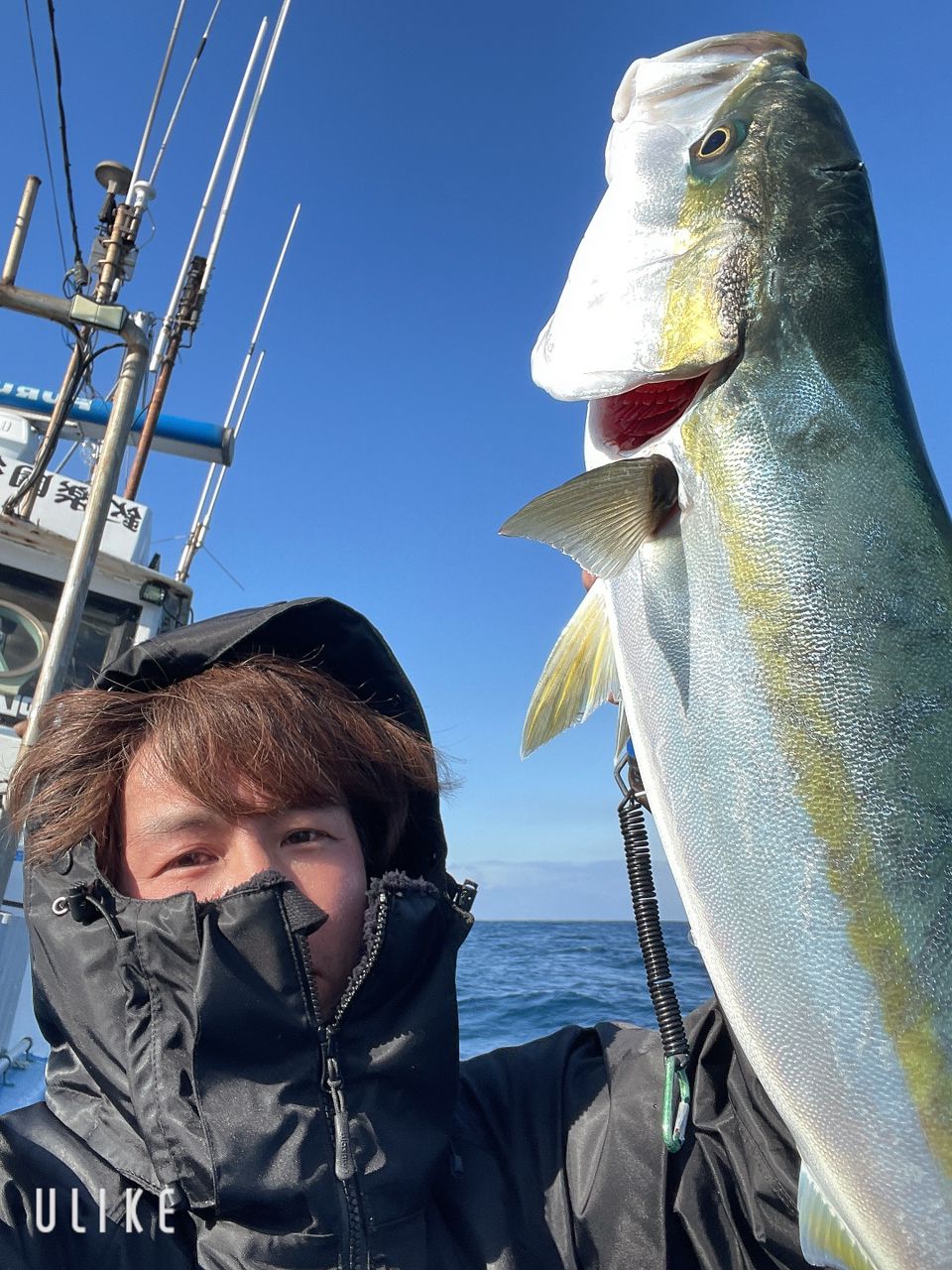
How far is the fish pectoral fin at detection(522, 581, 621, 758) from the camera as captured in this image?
1.59 metres

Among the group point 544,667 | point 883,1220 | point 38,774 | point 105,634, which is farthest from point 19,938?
point 883,1220

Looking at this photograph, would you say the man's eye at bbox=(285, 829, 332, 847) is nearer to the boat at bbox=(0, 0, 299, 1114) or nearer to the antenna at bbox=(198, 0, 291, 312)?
the boat at bbox=(0, 0, 299, 1114)

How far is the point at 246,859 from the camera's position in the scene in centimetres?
185

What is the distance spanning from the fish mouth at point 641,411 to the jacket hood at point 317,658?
2.95 ft

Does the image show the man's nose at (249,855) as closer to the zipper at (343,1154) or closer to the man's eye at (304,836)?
the man's eye at (304,836)

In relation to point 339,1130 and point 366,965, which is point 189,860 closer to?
point 366,965

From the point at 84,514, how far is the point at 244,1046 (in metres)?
4.25

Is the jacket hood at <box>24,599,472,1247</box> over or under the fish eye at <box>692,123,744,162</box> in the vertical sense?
under

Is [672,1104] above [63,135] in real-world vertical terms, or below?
below

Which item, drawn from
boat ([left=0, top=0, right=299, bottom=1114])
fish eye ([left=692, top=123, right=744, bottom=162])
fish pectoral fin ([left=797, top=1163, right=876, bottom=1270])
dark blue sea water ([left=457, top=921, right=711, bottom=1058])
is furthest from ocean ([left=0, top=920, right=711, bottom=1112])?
fish eye ([left=692, top=123, right=744, bottom=162])

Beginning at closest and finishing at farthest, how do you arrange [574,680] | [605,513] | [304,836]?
[605,513], [574,680], [304,836]

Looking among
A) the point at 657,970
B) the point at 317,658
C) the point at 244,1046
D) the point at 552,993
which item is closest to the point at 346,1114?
the point at 244,1046

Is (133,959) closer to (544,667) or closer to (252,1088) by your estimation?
(252,1088)

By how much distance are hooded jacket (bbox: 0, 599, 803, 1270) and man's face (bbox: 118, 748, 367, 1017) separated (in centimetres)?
8
